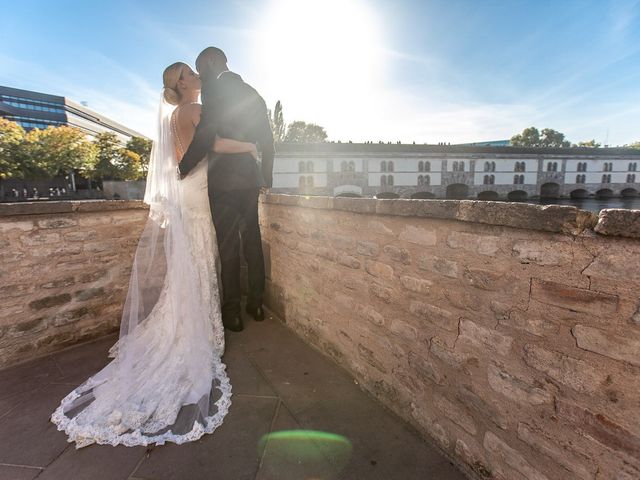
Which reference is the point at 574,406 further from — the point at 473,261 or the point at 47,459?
the point at 47,459

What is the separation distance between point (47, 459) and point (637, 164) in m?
70.0

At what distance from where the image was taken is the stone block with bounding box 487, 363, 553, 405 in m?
1.30

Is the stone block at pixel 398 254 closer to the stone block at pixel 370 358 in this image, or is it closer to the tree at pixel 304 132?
the stone block at pixel 370 358

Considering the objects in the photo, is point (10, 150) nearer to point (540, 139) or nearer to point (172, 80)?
point (172, 80)

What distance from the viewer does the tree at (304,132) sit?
5975 centimetres

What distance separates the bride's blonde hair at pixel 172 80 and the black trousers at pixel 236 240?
3.21 feet

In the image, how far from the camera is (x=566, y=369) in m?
1.21

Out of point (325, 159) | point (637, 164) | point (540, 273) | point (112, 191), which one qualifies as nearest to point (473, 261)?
point (540, 273)

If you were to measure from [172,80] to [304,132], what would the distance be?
201 ft

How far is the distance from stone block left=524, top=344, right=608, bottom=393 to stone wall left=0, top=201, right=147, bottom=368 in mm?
3534

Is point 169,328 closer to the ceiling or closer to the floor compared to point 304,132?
closer to the floor

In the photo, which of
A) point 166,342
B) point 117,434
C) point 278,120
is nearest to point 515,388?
point 117,434

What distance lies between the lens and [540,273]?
126 cm

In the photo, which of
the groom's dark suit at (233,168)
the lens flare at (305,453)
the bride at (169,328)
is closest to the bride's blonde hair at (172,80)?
the bride at (169,328)
